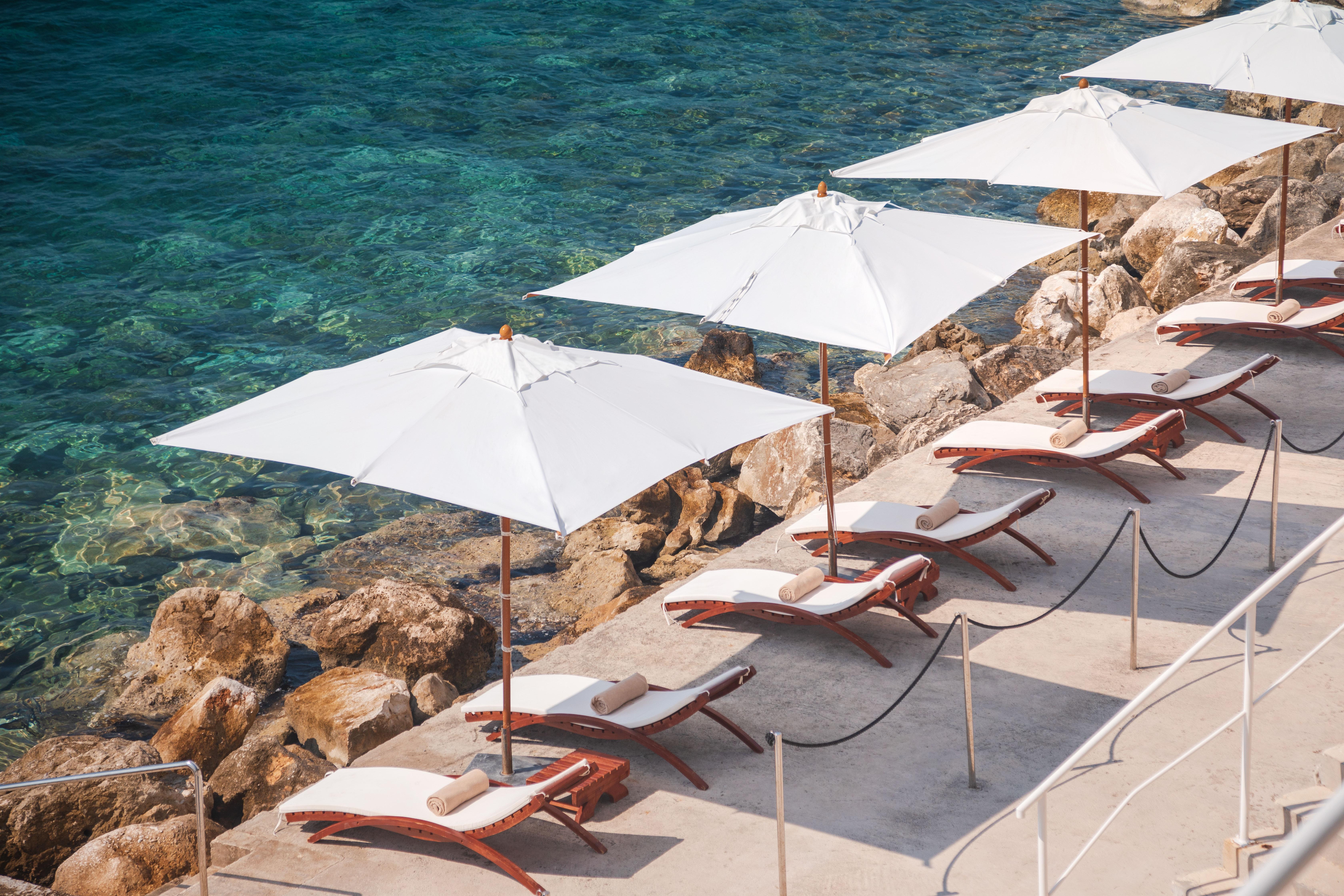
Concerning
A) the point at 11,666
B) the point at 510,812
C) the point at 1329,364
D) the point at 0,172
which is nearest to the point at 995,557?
the point at 510,812

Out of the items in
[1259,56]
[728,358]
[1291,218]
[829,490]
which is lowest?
[728,358]

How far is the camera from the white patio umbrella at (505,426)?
195 inches

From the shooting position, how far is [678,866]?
215 inches

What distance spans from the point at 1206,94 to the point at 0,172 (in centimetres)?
2866

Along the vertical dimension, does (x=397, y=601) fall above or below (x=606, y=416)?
below

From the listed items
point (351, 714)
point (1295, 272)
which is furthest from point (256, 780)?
point (1295, 272)

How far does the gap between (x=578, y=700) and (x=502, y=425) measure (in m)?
1.95

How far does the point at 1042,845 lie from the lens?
13.1ft

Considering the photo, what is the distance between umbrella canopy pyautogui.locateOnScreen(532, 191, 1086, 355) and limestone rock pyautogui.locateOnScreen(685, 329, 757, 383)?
708cm

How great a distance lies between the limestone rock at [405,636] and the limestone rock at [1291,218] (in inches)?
452

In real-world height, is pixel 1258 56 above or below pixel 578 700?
above

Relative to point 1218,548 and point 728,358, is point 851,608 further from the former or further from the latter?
point 728,358

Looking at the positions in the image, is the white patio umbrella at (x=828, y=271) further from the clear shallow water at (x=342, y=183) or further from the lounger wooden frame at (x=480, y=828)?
the clear shallow water at (x=342, y=183)

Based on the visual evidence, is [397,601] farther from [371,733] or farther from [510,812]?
[510,812]
